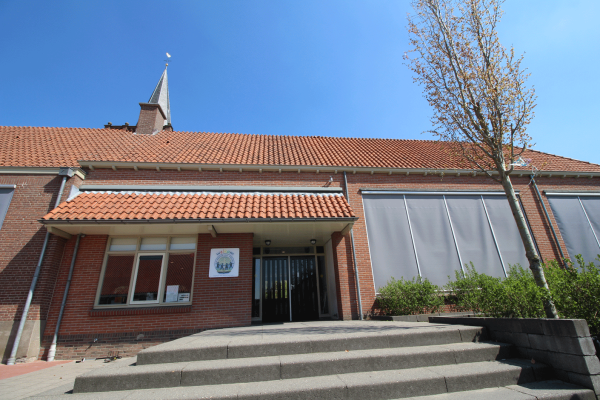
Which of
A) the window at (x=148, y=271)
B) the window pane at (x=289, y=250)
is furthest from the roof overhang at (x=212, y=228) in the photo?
the window pane at (x=289, y=250)

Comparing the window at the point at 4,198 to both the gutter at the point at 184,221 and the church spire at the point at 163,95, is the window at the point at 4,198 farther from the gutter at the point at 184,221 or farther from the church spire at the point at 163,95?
the church spire at the point at 163,95

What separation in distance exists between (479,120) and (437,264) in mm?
5682

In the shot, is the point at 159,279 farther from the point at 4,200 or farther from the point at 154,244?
the point at 4,200

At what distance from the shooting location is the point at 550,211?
1135 centimetres

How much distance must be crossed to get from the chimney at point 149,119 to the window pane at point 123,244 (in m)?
7.38

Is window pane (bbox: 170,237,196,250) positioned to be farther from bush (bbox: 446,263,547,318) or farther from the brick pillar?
bush (bbox: 446,263,547,318)

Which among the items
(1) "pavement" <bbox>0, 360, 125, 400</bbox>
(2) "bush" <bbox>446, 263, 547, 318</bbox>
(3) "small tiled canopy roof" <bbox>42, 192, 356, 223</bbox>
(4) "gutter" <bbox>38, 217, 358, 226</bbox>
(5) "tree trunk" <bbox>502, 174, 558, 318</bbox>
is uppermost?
(3) "small tiled canopy roof" <bbox>42, 192, 356, 223</bbox>

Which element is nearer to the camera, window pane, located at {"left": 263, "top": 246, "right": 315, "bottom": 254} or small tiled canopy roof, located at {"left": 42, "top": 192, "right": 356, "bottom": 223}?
small tiled canopy roof, located at {"left": 42, "top": 192, "right": 356, "bottom": 223}

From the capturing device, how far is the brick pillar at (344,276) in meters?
8.92

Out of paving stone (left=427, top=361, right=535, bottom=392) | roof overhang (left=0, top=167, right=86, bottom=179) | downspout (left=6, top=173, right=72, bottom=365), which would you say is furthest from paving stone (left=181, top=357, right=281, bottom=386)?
roof overhang (left=0, top=167, right=86, bottom=179)

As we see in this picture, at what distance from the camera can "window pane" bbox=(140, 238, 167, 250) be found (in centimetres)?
880

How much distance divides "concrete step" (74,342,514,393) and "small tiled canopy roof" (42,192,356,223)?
453cm

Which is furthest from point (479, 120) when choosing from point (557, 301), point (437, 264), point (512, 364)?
point (437, 264)

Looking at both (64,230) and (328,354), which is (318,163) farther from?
(64,230)
